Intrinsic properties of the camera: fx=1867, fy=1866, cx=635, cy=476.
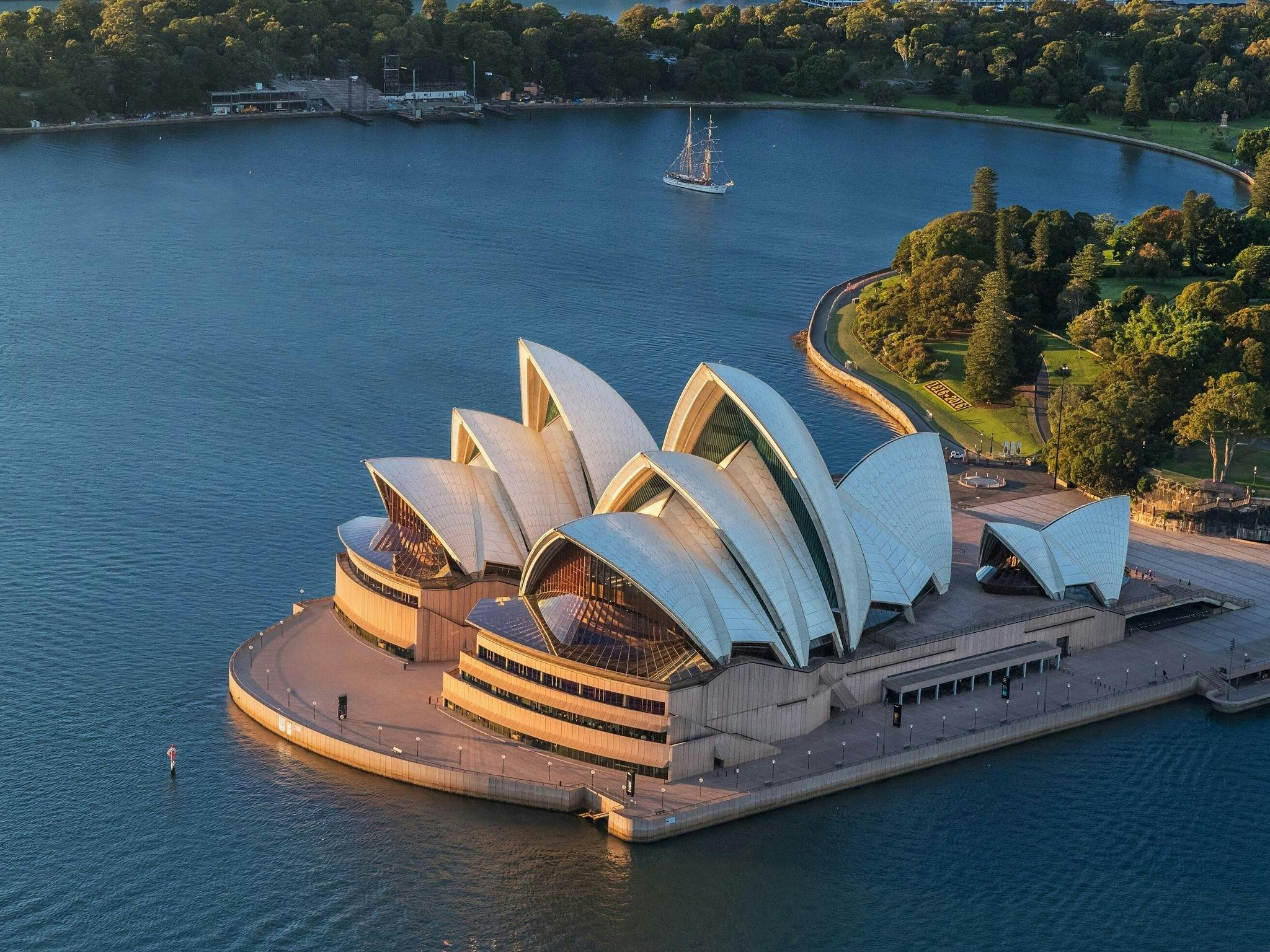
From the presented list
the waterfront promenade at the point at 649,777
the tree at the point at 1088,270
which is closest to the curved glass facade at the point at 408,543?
the waterfront promenade at the point at 649,777

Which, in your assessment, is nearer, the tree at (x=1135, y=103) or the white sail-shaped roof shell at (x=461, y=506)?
the white sail-shaped roof shell at (x=461, y=506)

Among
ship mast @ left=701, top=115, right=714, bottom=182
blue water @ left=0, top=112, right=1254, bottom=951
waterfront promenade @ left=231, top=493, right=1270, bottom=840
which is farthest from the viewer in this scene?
ship mast @ left=701, top=115, right=714, bottom=182

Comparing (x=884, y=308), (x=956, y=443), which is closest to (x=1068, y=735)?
(x=956, y=443)

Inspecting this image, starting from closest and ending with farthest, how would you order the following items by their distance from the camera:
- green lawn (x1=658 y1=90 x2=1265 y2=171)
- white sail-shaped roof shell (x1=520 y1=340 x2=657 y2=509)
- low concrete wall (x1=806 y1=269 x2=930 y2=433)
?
white sail-shaped roof shell (x1=520 y1=340 x2=657 y2=509)
low concrete wall (x1=806 y1=269 x2=930 y2=433)
green lawn (x1=658 y1=90 x2=1265 y2=171)

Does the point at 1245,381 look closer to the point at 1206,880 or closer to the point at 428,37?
the point at 1206,880

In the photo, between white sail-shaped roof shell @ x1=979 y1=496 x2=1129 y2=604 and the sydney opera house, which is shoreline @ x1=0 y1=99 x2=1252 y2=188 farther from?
the sydney opera house

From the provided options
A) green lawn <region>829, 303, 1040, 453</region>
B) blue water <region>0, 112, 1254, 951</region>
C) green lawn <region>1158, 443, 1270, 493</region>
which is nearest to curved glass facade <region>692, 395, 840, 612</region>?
blue water <region>0, 112, 1254, 951</region>

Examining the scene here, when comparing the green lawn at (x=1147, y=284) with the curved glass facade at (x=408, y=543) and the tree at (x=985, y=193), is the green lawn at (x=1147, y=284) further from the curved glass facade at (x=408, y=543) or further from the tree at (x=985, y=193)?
the curved glass facade at (x=408, y=543)
